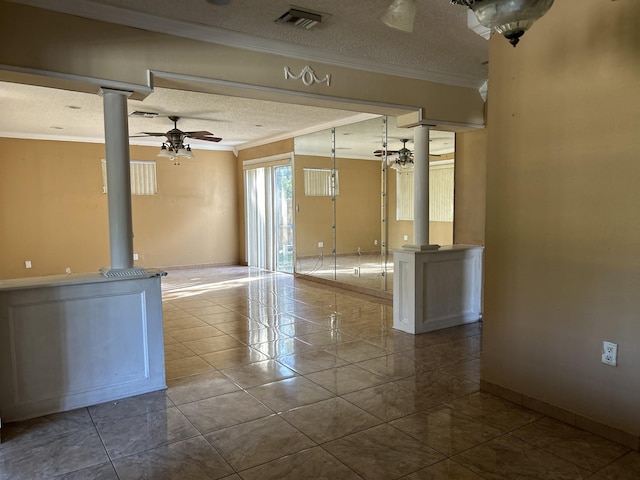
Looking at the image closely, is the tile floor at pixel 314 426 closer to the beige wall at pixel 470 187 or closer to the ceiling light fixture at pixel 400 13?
the beige wall at pixel 470 187

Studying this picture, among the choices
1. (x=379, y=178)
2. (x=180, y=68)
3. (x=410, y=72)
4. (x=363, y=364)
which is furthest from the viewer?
(x=379, y=178)

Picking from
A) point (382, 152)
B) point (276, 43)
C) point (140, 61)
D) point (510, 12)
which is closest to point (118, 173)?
point (140, 61)

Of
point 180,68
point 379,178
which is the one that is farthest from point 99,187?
point 180,68

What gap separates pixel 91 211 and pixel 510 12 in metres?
8.27

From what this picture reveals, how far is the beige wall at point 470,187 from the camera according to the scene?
513 centimetres

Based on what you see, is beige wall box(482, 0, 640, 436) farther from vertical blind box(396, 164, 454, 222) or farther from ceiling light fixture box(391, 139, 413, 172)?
ceiling light fixture box(391, 139, 413, 172)

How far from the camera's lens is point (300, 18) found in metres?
3.02

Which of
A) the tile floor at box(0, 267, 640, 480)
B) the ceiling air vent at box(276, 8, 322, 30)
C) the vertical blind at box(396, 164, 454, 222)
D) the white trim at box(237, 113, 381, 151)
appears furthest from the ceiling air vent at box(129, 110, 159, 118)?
the vertical blind at box(396, 164, 454, 222)

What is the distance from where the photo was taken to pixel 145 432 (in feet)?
8.77

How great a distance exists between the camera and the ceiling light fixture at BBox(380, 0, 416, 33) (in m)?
1.77

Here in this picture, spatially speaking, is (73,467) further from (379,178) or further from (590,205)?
(379,178)

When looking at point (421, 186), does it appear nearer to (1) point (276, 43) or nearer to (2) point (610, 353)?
(1) point (276, 43)

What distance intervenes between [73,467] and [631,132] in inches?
136

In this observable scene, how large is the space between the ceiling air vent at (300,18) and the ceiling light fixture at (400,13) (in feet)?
4.35
